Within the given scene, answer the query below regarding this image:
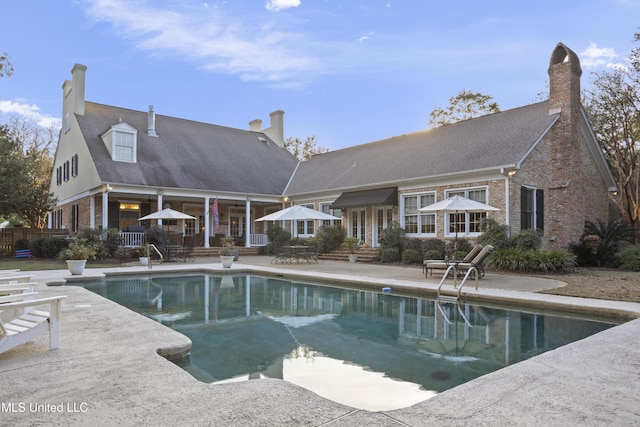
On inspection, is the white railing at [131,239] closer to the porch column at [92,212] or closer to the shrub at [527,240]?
the porch column at [92,212]

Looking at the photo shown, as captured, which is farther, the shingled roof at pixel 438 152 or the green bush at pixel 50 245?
the green bush at pixel 50 245

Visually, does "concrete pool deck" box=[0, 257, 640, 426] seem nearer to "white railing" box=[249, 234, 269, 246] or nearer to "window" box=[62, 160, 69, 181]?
"white railing" box=[249, 234, 269, 246]

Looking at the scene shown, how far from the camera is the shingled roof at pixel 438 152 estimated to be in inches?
629

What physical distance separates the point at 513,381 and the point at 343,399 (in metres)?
1.52

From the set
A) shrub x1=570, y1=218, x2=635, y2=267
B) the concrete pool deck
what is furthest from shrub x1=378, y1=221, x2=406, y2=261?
the concrete pool deck

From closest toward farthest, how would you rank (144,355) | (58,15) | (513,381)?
(513,381) → (144,355) → (58,15)

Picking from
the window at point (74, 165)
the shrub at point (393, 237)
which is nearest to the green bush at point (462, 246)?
the shrub at point (393, 237)

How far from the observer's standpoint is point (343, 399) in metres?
3.96

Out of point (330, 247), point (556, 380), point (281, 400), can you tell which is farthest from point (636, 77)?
point (281, 400)

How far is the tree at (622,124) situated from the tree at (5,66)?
82.8ft

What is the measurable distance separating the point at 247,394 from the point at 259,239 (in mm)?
21205

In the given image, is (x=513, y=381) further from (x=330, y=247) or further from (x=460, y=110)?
(x=460, y=110)

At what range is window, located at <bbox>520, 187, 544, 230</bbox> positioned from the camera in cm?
1532

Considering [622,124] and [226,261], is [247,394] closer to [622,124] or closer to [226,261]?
[226,261]
